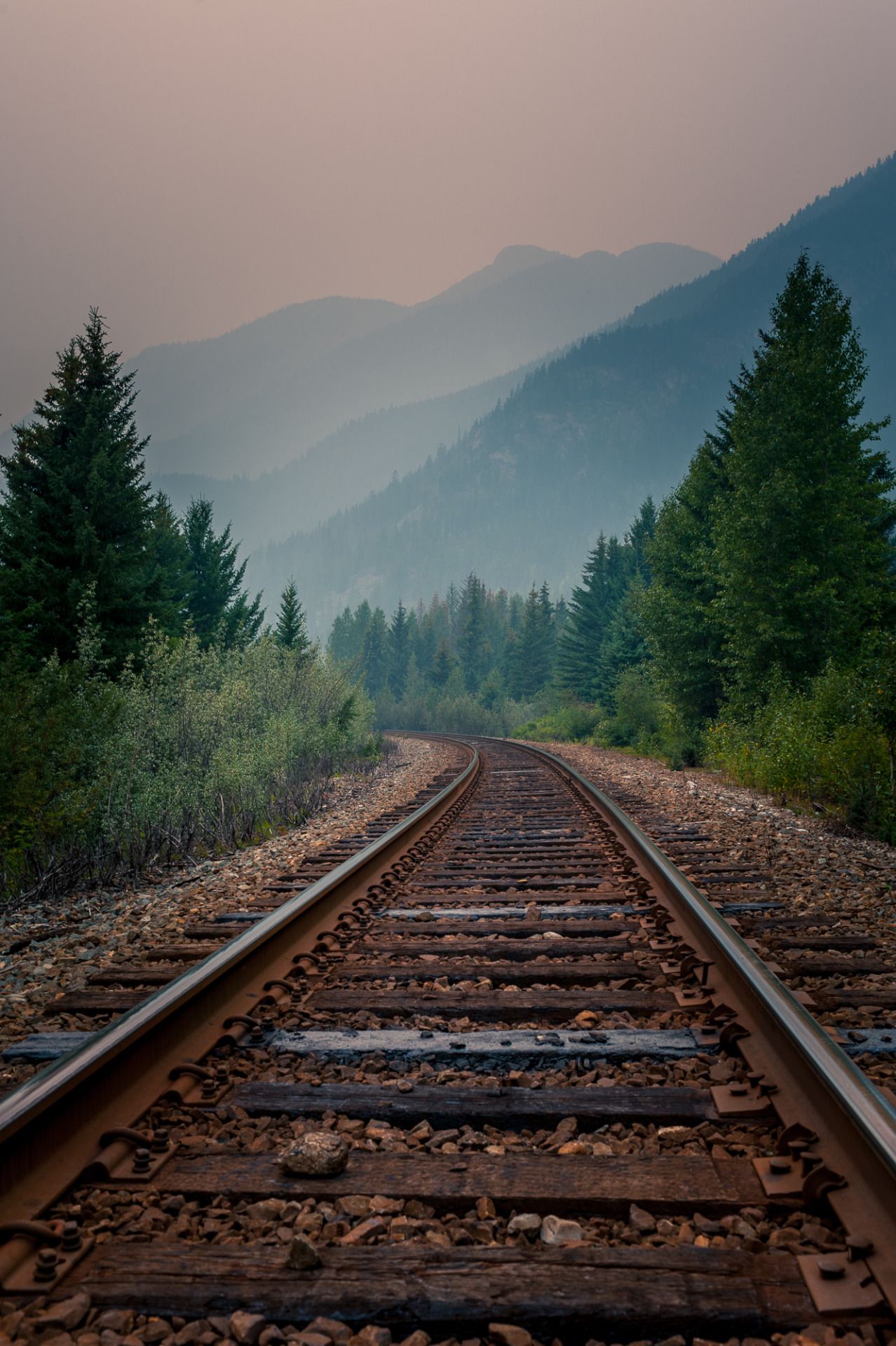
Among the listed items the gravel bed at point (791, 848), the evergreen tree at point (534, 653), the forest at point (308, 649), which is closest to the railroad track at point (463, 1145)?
the gravel bed at point (791, 848)

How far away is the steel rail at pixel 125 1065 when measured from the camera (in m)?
1.77

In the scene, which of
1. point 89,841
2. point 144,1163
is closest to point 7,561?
point 89,841

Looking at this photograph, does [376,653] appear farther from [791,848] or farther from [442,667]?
[791,848]

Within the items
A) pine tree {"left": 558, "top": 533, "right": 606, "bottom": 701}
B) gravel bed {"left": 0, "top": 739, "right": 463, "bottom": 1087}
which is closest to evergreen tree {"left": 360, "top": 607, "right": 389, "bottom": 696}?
pine tree {"left": 558, "top": 533, "right": 606, "bottom": 701}

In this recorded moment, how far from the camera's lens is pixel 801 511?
48.5 ft

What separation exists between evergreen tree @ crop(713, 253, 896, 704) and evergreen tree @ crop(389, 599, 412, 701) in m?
64.9

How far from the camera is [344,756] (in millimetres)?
17156

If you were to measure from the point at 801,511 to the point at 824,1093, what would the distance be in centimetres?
1471

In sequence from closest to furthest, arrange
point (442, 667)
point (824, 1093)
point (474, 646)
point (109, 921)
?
point (824, 1093)
point (109, 921)
point (442, 667)
point (474, 646)

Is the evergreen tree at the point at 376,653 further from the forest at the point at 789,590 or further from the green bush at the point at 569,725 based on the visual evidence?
the forest at the point at 789,590

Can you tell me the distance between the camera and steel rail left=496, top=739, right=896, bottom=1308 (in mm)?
1527

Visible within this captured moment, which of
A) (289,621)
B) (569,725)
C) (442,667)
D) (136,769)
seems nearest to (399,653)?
(442,667)

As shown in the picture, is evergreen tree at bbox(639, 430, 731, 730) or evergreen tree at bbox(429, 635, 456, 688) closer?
evergreen tree at bbox(639, 430, 731, 730)

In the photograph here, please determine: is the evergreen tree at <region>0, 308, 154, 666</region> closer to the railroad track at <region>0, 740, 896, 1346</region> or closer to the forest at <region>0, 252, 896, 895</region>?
the forest at <region>0, 252, 896, 895</region>
